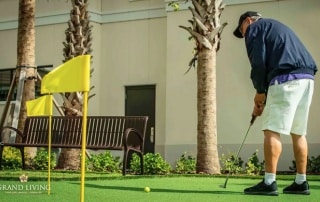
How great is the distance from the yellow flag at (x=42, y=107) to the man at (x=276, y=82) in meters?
2.14

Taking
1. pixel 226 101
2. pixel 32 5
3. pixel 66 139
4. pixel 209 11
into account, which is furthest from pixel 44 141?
pixel 226 101

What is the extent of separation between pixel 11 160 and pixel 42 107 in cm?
638

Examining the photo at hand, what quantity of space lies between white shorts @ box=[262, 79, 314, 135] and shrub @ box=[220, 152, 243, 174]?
23.0 ft

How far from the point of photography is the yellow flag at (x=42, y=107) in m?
5.94

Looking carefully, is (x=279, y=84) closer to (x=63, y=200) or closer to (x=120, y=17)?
(x=63, y=200)

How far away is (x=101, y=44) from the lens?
1791 centimetres

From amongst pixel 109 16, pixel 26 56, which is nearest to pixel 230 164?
pixel 26 56

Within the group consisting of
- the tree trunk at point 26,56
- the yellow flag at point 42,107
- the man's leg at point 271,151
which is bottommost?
the man's leg at point 271,151

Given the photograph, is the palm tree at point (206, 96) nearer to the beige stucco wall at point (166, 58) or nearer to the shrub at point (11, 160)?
the beige stucco wall at point (166, 58)

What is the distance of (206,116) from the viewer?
1098 cm

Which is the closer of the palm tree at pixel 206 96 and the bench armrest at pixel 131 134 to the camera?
the bench armrest at pixel 131 134

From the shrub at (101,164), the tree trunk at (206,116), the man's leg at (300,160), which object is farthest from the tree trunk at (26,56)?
the man's leg at (300,160)

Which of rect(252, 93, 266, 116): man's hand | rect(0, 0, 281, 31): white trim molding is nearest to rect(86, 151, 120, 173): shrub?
rect(0, 0, 281, 31): white trim molding

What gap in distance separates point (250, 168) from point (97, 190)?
739 cm
